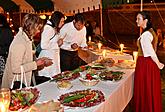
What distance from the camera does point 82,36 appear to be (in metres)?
3.89

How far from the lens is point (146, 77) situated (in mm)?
3031

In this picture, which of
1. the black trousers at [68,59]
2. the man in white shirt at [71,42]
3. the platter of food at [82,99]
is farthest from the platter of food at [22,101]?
the black trousers at [68,59]

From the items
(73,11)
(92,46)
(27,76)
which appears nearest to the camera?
(27,76)

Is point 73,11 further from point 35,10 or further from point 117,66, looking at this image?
point 117,66

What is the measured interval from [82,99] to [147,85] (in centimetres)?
135

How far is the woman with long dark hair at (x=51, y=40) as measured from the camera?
303 cm

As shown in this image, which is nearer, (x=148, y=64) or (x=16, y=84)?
(x=16, y=84)

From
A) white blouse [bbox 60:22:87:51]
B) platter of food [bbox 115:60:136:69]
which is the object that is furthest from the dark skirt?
white blouse [bbox 60:22:87:51]

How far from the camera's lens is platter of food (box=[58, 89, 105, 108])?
5.95 feet

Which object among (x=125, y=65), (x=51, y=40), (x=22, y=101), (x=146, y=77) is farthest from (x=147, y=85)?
(x=22, y=101)

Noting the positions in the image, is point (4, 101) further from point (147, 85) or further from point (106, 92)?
point (147, 85)

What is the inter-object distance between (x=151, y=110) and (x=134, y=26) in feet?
28.7

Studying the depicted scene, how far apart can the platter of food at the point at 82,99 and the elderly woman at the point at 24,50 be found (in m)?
0.52

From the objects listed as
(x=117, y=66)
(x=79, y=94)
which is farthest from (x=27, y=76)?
(x=117, y=66)
